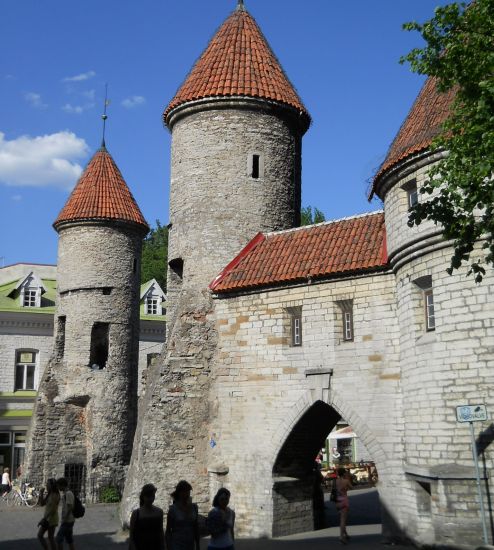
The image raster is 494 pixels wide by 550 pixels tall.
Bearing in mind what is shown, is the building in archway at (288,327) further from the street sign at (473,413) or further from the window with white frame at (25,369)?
the window with white frame at (25,369)

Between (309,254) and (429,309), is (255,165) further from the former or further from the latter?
(429,309)

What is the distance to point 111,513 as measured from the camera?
73.2 ft

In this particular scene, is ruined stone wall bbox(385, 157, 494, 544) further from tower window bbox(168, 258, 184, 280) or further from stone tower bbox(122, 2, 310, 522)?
tower window bbox(168, 258, 184, 280)

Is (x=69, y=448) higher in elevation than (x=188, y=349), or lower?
lower

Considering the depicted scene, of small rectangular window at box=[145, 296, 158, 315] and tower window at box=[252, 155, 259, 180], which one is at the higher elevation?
tower window at box=[252, 155, 259, 180]

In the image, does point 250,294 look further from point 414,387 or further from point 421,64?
point 421,64

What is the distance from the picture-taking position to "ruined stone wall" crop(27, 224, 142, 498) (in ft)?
83.2

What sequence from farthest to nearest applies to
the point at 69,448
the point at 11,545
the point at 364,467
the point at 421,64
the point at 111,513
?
the point at 364,467, the point at 69,448, the point at 111,513, the point at 11,545, the point at 421,64

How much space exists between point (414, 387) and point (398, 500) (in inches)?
94.8

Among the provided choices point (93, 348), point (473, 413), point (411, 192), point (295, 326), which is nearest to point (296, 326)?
point (295, 326)

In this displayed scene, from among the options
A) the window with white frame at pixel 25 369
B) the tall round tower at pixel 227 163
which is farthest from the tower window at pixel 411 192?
the window with white frame at pixel 25 369

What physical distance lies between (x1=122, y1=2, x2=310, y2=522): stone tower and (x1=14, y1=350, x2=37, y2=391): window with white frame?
620 inches

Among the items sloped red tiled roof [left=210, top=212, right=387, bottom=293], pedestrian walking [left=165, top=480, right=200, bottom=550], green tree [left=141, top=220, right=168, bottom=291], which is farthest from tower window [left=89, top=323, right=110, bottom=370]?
green tree [left=141, top=220, right=168, bottom=291]

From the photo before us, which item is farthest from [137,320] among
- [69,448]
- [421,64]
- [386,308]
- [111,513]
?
[421,64]
